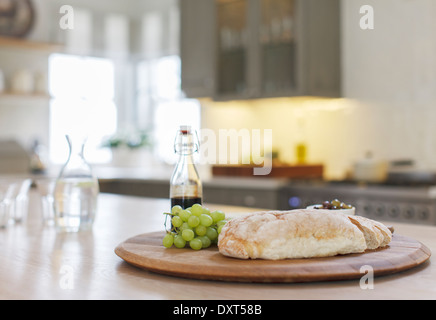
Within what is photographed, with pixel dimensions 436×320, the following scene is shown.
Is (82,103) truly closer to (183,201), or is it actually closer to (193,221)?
(183,201)

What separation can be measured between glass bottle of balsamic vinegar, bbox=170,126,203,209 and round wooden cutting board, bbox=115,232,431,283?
20cm

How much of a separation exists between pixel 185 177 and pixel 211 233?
0.68ft

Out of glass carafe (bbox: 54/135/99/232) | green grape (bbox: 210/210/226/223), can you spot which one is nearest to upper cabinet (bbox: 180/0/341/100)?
glass carafe (bbox: 54/135/99/232)

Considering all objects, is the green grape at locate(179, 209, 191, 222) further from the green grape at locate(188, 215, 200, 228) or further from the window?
the window

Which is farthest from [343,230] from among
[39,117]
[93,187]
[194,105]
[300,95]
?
[39,117]

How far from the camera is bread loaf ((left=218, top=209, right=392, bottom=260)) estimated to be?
815 millimetres

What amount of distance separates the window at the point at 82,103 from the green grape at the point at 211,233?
462cm

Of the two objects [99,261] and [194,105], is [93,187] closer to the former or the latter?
[99,261]

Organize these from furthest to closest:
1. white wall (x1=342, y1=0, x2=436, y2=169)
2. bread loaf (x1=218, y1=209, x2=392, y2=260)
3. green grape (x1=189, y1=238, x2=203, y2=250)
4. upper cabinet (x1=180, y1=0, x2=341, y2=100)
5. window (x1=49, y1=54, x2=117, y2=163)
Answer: window (x1=49, y1=54, x2=117, y2=163) → upper cabinet (x1=180, y1=0, x2=341, y2=100) → white wall (x1=342, y1=0, x2=436, y2=169) → green grape (x1=189, y1=238, x2=203, y2=250) → bread loaf (x1=218, y1=209, x2=392, y2=260)

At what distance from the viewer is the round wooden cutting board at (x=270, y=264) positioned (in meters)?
0.76

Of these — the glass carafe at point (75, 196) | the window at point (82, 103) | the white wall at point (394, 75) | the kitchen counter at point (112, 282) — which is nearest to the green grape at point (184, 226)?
the kitchen counter at point (112, 282)

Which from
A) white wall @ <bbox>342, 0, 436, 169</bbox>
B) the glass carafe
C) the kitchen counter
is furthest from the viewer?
white wall @ <bbox>342, 0, 436, 169</bbox>

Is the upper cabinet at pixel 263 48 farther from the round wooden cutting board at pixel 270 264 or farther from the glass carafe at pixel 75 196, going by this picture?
the round wooden cutting board at pixel 270 264

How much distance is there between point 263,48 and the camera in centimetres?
389
